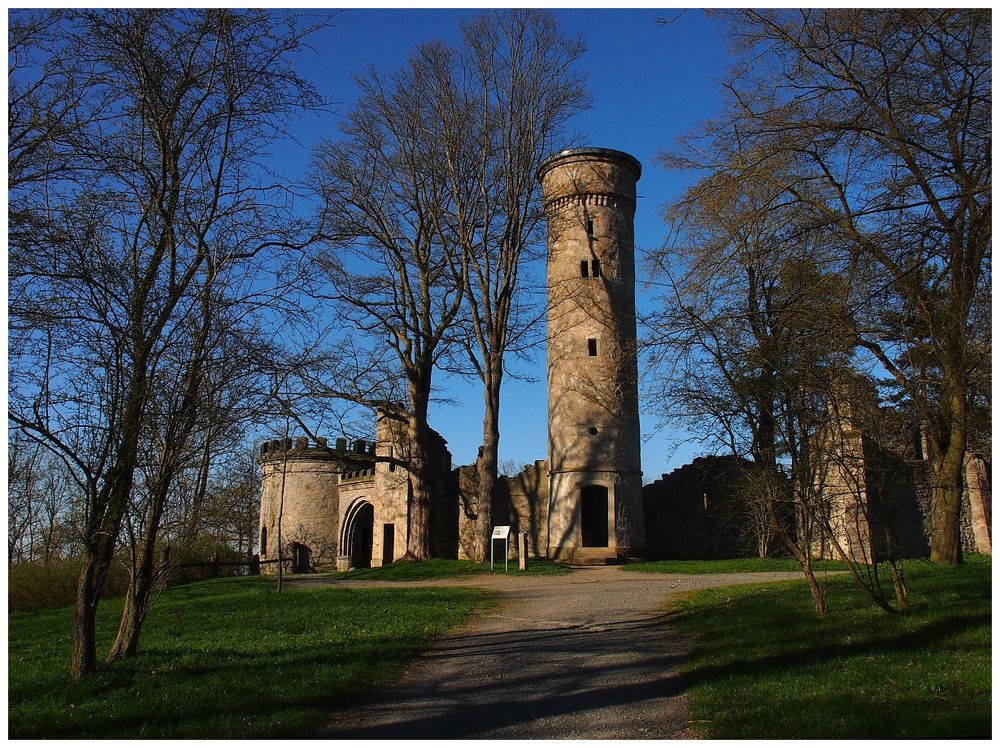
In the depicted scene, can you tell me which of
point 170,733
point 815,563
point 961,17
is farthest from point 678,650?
point 815,563

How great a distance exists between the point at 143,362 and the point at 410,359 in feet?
55.5

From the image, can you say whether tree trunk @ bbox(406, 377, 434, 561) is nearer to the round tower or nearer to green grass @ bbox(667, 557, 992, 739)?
the round tower

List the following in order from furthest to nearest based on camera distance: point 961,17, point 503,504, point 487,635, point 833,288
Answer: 1. point 503,504
2. point 487,635
3. point 833,288
4. point 961,17

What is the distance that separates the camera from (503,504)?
26141 millimetres

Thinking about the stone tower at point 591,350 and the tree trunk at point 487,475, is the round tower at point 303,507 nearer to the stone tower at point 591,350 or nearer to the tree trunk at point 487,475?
the tree trunk at point 487,475

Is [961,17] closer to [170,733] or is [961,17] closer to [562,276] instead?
[170,733]

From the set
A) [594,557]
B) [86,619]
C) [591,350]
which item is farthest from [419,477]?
[86,619]

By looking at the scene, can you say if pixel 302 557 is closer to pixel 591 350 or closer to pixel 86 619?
pixel 591 350

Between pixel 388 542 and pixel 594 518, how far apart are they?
24.5 feet

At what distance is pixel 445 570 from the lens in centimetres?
2077

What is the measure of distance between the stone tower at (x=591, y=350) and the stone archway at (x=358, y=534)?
10989mm

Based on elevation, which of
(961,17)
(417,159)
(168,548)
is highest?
(417,159)

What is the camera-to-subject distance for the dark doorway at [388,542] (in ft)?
91.4

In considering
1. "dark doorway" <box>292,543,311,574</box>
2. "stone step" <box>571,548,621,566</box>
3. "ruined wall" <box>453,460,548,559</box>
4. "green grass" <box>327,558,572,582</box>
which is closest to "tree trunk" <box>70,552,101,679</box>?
"green grass" <box>327,558,572,582</box>
